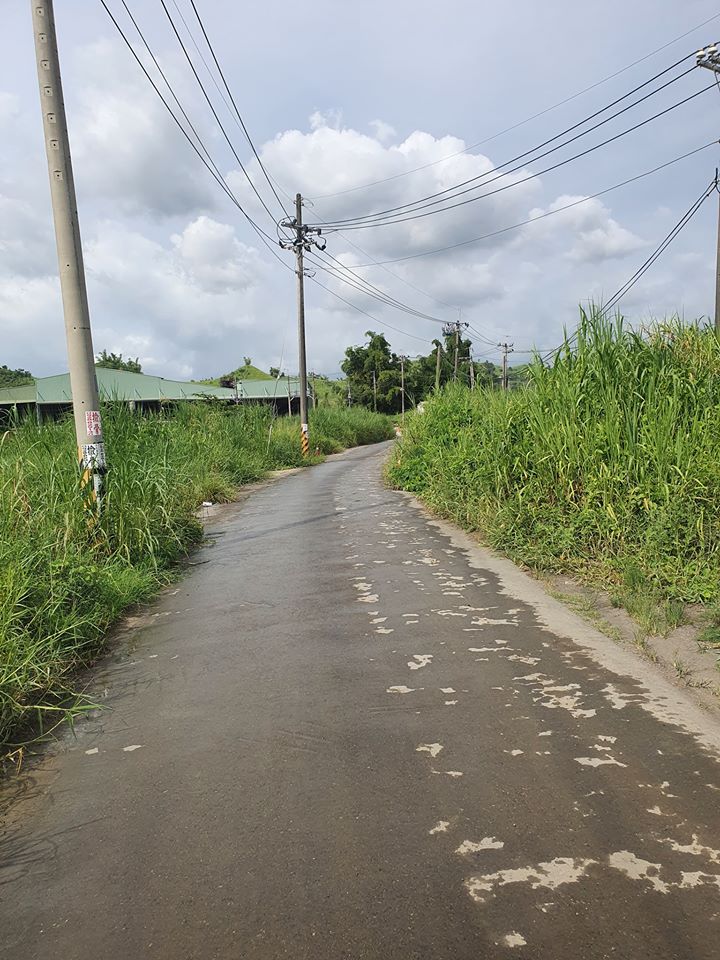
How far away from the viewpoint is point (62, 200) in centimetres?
628

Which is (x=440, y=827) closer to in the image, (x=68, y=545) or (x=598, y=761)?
(x=598, y=761)

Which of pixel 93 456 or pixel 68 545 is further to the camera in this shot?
pixel 93 456

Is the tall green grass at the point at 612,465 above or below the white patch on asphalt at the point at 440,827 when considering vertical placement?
above

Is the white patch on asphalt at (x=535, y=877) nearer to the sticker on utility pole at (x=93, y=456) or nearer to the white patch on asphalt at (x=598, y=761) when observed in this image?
the white patch on asphalt at (x=598, y=761)

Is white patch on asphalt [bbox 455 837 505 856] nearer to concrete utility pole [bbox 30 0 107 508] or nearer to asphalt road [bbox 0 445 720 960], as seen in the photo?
asphalt road [bbox 0 445 720 960]

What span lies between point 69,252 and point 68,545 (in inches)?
118

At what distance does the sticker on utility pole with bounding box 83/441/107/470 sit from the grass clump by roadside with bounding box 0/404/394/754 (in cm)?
→ 17

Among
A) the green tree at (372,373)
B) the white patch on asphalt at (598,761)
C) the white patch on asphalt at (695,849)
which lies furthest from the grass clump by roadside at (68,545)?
the green tree at (372,373)

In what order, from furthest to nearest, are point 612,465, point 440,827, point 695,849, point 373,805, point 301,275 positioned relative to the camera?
point 301,275 < point 612,465 < point 373,805 < point 440,827 < point 695,849

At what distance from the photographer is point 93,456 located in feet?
20.8

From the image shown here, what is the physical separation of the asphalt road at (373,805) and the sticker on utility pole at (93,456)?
221cm

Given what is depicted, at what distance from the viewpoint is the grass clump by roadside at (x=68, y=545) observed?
12.3 ft

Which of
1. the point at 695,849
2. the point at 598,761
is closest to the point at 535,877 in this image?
the point at 695,849

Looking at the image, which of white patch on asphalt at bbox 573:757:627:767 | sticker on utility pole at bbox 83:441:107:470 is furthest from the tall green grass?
sticker on utility pole at bbox 83:441:107:470
